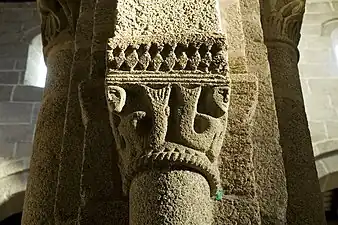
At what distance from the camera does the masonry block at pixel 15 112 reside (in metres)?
7.26

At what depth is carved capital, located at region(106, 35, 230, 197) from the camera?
1.87m

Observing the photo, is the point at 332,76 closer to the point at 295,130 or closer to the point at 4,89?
the point at 4,89

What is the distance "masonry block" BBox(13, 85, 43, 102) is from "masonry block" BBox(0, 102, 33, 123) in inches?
3.4

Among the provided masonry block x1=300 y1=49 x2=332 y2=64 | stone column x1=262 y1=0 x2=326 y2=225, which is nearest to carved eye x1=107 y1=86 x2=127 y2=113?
A: stone column x1=262 y1=0 x2=326 y2=225

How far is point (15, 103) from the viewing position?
7492 mm

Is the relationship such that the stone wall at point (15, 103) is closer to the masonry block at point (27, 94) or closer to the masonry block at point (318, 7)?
the masonry block at point (27, 94)

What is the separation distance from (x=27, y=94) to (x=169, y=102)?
233 inches

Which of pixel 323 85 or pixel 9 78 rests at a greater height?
pixel 9 78

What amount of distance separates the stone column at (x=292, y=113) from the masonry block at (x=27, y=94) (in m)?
4.96

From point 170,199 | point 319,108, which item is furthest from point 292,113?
point 319,108

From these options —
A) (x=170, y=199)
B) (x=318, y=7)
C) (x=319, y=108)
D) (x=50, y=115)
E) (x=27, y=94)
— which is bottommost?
(x=170, y=199)

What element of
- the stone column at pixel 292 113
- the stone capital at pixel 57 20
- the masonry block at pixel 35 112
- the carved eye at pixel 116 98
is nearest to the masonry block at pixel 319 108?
the masonry block at pixel 35 112

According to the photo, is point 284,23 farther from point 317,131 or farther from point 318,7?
point 318,7

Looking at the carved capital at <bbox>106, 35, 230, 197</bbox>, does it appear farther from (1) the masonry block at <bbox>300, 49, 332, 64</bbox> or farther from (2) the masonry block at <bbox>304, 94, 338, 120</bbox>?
(1) the masonry block at <bbox>300, 49, 332, 64</bbox>
